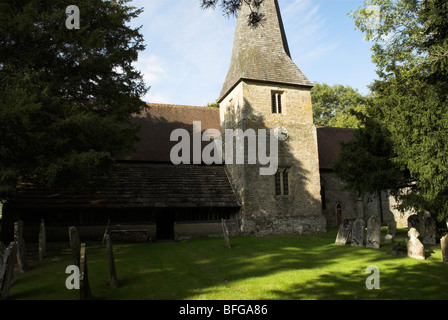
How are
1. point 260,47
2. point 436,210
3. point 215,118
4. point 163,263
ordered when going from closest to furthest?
1. point 163,263
2. point 436,210
3. point 260,47
4. point 215,118

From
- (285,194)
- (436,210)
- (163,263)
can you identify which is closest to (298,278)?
(163,263)

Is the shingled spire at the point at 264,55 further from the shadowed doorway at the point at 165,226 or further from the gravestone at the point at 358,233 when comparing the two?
the gravestone at the point at 358,233

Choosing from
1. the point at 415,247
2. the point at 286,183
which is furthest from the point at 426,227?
the point at 286,183

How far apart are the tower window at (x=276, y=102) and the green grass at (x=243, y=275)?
9245 millimetres

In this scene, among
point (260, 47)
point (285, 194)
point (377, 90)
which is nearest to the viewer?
point (377, 90)

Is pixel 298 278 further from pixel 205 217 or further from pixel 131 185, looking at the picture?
pixel 131 185

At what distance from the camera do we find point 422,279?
23.1 ft

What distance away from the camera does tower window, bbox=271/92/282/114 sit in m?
18.6

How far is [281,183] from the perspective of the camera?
58.4 ft

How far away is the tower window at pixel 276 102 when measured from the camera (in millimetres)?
18644

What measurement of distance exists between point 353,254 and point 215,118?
14064 mm

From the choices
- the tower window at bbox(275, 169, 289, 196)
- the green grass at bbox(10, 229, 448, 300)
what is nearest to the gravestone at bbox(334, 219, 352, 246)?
the green grass at bbox(10, 229, 448, 300)

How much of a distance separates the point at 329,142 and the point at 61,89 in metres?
19.3

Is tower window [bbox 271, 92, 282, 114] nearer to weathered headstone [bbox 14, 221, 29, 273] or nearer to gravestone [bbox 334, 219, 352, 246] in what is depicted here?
gravestone [bbox 334, 219, 352, 246]
